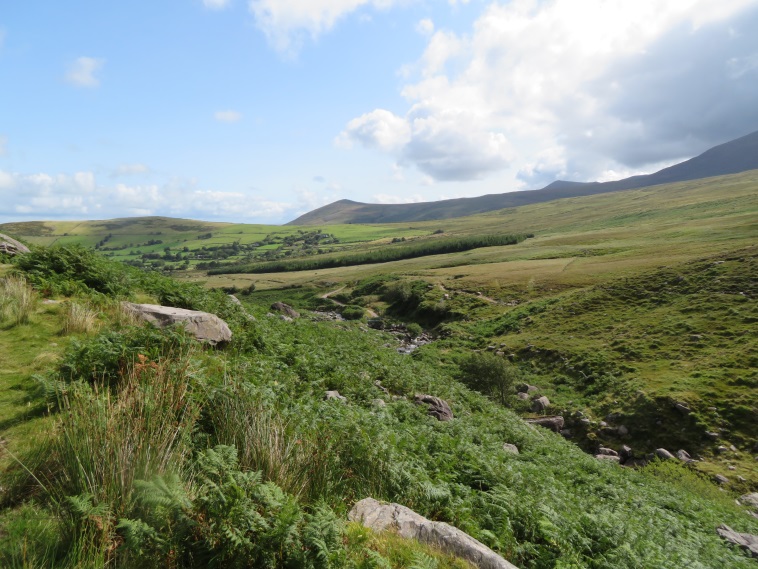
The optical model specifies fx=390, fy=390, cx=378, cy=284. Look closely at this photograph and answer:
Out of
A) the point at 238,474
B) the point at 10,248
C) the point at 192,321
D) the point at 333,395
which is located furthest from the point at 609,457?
the point at 10,248

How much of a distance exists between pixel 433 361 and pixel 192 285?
25.4 m

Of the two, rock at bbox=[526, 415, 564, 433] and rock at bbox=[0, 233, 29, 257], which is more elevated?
rock at bbox=[0, 233, 29, 257]

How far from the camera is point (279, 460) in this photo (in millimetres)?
5711

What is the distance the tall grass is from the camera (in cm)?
1061

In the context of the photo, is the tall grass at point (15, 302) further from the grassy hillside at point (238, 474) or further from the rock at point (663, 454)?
the rock at point (663, 454)

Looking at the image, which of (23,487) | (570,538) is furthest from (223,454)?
(570,538)

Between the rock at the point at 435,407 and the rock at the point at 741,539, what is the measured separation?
836 centimetres

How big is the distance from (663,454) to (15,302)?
28.8m

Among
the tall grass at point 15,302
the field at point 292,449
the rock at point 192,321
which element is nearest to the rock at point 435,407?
the field at point 292,449

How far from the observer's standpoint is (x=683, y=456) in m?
20.8

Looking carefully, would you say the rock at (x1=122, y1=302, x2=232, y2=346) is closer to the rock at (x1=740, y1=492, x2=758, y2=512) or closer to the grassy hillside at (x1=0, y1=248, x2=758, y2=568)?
the grassy hillside at (x1=0, y1=248, x2=758, y2=568)

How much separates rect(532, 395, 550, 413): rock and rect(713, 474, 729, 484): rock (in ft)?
34.9

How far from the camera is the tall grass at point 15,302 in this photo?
34.8 feet

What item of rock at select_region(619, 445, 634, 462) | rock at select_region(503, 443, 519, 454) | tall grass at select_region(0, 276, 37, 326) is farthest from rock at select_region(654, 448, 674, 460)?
tall grass at select_region(0, 276, 37, 326)
